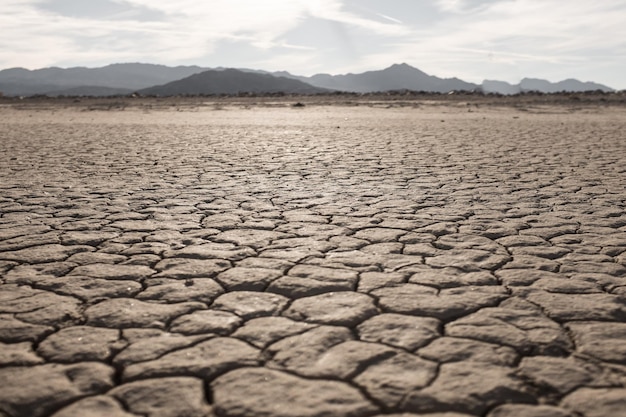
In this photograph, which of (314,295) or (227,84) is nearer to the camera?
(314,295)

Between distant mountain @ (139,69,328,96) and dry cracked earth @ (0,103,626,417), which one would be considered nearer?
dry cracked earth @ (0,103,626,417)

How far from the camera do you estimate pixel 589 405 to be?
5.22ft

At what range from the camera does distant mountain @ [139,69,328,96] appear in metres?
106

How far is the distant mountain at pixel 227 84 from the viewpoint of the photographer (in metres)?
106

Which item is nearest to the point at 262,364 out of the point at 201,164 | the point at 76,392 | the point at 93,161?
the point at 76,392

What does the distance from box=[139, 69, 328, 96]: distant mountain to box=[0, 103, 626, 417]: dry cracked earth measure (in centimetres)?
10093

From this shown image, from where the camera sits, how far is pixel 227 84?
376 ft

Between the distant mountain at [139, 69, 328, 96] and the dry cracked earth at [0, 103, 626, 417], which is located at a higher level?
Result: the distant mountain at [139, 69, 328, 96]

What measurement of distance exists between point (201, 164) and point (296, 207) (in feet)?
8.66

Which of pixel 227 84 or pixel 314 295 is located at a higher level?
pixel 227 84

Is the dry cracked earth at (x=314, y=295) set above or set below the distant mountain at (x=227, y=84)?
below

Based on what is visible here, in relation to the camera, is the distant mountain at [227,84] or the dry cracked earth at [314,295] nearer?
the dry cracked earth at [314,295]

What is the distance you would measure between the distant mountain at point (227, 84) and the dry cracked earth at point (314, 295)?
101 m

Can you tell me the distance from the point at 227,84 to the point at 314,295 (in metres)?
116
